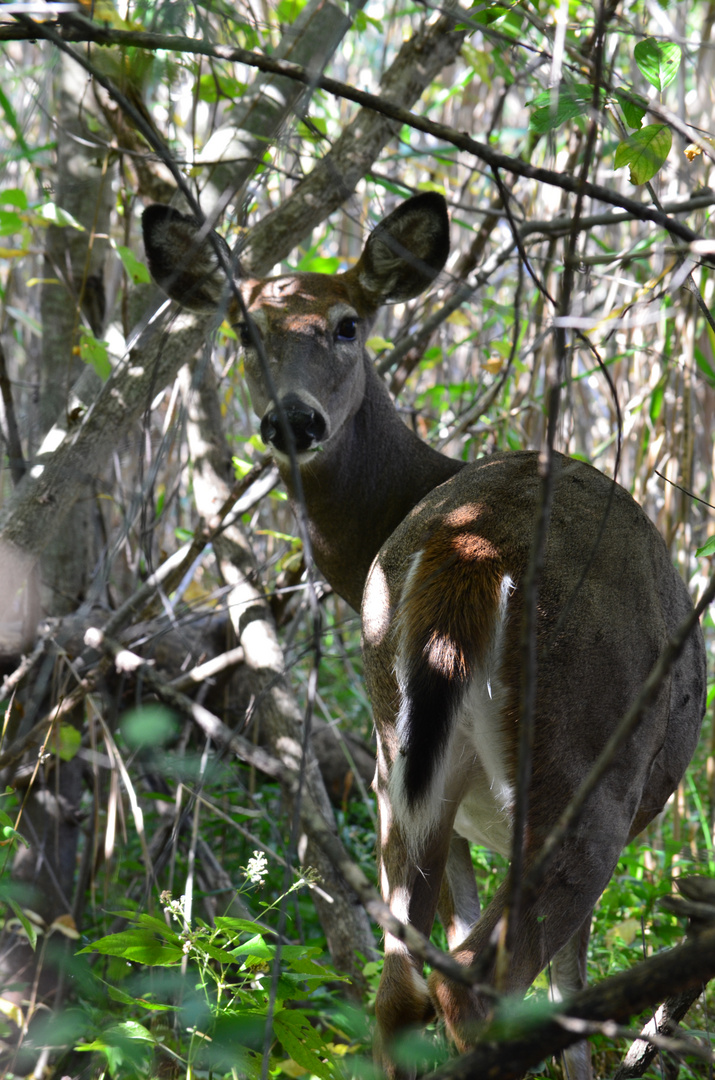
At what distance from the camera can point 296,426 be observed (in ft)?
8.65

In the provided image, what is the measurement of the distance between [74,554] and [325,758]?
5.50ft

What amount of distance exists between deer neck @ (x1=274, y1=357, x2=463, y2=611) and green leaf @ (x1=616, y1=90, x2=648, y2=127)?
4.44 ft

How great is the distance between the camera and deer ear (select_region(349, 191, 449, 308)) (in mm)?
3023

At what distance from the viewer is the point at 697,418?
4.32 metres

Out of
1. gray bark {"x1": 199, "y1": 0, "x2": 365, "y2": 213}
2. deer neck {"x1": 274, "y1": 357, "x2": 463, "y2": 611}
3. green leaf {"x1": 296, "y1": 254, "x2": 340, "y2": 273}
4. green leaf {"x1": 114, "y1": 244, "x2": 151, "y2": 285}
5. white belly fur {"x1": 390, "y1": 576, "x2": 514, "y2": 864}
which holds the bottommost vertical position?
white belly fur {"x1": 390, "y1": 576, "x2": 514, "y2": 864}

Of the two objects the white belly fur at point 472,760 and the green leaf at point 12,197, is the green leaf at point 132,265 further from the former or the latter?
the white belly fur at point 472,760

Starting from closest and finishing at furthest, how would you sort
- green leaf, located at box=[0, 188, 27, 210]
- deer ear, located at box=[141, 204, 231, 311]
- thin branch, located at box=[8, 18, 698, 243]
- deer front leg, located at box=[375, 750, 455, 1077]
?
thin branch, located at box=[8, 18, 698, 243]
deer front leg, located at box=[375, 750, 455, 1077]
green leaf, located at box=[0, 188, 27, 210]
deer ear, located at box=[141, 204, 231, 311]

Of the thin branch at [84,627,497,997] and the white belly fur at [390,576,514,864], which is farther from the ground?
the white belly fur at [390,576,514,864]

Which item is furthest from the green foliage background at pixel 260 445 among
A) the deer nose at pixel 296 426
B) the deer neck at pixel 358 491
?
the deer neck at pixel 358 491

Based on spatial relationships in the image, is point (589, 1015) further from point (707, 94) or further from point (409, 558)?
point (707, 94)

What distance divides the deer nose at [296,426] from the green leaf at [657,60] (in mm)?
1219

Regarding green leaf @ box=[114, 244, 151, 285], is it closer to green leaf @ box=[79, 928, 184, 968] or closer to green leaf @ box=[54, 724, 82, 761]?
green leaf @ box=[54, 724, 82, 761]

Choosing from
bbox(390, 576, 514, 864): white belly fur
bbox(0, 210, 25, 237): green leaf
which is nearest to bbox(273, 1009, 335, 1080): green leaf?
bbox(390, 576, 514, 864): white belly fur

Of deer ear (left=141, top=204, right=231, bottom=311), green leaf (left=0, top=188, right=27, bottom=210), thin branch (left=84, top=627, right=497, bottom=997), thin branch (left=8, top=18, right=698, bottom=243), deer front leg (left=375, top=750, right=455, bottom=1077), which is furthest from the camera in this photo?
deer ear (left=141, top=204, right=231, bottom=311)
